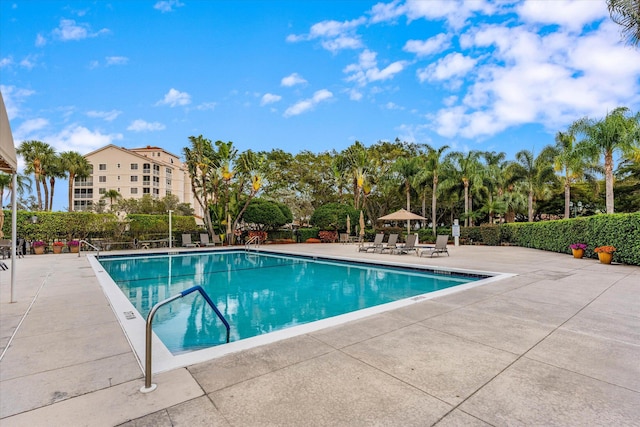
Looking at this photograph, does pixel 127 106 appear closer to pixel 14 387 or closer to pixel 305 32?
pixel 305 32

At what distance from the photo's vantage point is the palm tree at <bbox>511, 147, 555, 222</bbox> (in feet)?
76.3

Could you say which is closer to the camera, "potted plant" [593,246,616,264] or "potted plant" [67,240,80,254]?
"potted plant" [593,246,616,264]

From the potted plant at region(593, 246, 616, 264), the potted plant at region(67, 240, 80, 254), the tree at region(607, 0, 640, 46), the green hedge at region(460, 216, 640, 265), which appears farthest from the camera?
the potted plant at region(67, 240, 80, 254)

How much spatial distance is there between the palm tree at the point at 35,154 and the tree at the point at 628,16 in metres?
34.4

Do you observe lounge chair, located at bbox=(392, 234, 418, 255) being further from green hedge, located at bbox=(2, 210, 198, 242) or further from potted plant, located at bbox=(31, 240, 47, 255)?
potted plant, located at bbox=(31, 240, 47, 255)

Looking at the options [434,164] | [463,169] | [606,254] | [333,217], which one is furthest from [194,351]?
[463,169]

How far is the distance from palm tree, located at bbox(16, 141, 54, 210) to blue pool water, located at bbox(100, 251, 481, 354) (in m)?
17.8

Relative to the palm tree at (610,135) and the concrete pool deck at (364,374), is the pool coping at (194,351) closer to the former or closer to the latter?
the concrete pool deck at (364,374)

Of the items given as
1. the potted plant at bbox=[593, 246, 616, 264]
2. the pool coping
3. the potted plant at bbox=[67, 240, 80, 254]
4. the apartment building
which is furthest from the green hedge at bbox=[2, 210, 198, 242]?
the apartment building

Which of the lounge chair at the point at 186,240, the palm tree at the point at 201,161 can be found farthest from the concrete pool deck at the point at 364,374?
the palm tree at the point at 201,161

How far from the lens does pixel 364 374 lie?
277 centimetres

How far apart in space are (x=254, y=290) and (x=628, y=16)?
13.6 m

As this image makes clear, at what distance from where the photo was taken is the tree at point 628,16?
937 centimetres

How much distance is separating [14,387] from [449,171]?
2646 centimetres
